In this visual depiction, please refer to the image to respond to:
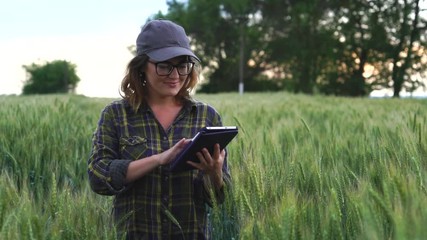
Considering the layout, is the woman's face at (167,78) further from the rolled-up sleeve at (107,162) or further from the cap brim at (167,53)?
→ the rolled-up sleeve at (107,162)

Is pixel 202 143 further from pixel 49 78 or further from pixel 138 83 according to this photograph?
pixel 49 78

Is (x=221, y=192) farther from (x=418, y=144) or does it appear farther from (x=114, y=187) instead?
(x=418, y=144)

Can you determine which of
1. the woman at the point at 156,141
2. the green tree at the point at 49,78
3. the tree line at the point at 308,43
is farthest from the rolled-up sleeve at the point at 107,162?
the green tree at the point at 49,78

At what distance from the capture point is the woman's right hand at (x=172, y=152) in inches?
64.1

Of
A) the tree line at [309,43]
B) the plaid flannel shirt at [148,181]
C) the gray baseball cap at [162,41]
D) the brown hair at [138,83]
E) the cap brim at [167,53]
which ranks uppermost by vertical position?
the tree line at [309,43]

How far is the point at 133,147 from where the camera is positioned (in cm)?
189

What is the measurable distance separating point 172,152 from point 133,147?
296mm

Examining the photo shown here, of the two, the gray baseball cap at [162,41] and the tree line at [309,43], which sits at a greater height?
the tree line at [309,43]

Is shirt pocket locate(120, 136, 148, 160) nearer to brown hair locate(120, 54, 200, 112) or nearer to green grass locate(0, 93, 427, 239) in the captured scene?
brown hair locate(120, 54, 200, 112)

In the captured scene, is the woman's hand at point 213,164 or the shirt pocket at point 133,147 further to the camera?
the shirt pocket at point 133,147

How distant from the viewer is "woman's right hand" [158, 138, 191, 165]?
1.63 meters

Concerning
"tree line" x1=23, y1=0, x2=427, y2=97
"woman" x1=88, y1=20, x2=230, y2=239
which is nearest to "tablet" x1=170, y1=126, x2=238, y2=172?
"woman" x1=88, y1=20, x2=230, y2=239

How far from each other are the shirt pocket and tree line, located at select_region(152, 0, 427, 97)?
25629 mm

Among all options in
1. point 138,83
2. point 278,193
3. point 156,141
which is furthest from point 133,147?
point 278,193
